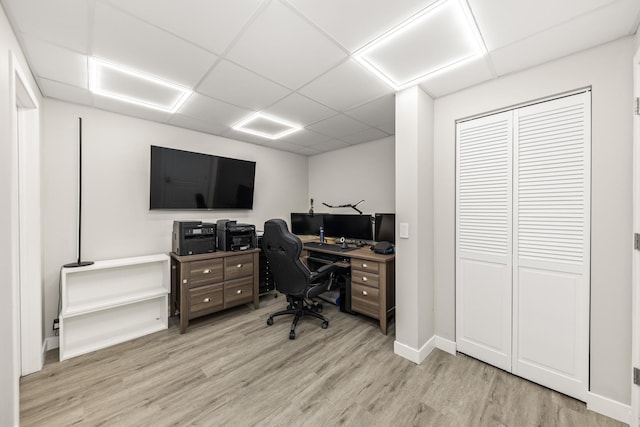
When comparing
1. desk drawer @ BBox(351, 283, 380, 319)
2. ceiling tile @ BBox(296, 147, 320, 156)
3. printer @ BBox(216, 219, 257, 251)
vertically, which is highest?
ceiling tile @ BBox(296, 147, 320, 156)

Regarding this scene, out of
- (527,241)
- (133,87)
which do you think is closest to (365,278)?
(527,241)

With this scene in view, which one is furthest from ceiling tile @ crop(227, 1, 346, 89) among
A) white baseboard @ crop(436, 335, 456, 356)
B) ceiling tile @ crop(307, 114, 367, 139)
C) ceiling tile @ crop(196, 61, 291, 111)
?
white baseboard @ crop(436, 335, 456, 356)

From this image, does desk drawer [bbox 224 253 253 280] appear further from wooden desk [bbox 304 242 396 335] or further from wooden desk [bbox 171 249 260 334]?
wooden desk [bbox 304 242 396 335]

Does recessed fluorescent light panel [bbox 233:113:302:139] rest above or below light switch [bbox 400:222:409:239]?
above

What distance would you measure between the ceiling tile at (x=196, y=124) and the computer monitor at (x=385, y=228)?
244cm

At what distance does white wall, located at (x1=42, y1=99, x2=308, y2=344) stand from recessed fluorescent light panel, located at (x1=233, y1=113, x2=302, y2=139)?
646 millimetres

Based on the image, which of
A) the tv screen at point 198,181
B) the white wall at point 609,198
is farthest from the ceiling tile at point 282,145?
Answer: the white wall at point 609,198

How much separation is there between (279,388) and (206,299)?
1442mm

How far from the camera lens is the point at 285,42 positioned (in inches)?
63.8

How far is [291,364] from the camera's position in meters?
2.13

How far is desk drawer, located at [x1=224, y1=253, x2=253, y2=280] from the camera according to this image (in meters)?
3.00

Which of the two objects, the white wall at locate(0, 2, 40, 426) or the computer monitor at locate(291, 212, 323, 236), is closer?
the white wall at locate(0, 2, 40, 426)

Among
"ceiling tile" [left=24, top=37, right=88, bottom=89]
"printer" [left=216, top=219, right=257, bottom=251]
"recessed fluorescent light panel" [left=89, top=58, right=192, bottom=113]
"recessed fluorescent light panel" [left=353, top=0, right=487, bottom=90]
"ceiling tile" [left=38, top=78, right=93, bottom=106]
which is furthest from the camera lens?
"printer" [left=216, top=219, right=257, bottom=251]

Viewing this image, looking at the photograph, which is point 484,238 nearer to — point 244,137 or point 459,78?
point 459,78
